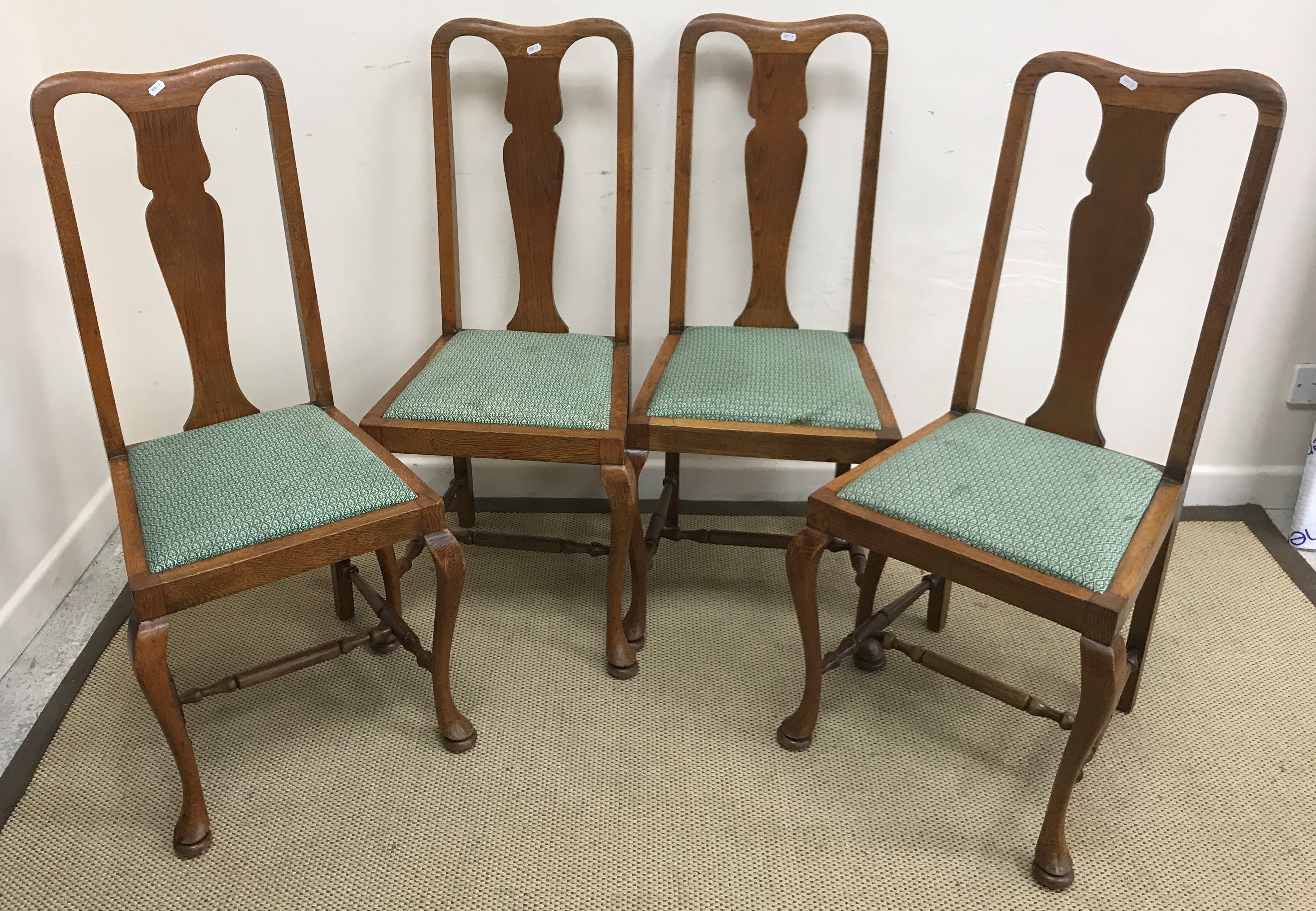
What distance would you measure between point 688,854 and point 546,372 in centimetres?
87

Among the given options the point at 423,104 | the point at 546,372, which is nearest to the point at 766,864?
the point at 546,372

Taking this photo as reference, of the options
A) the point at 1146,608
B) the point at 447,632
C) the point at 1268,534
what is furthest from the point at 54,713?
the point at 1268,534

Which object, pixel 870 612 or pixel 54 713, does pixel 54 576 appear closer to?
pixel 54 713

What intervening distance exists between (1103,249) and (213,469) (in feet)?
4.77

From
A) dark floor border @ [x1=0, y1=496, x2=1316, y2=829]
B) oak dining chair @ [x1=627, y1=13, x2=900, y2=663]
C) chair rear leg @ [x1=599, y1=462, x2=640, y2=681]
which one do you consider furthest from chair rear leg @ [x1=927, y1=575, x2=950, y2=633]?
chair rear leg @ [x1=599, y1=462, x2=640, y2=681]

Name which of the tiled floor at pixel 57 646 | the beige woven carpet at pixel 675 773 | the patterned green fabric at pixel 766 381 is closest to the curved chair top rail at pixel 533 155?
the patterned green fabric at pixel 766 381

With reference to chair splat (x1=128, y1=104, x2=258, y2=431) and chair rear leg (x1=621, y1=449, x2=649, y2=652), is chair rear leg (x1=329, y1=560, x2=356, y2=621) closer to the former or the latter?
chair splat (x1=128, y1=104, x2=258, y2=431)

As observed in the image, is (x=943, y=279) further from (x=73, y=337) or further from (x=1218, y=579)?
(x=73, y=337)

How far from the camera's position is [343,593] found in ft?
6.79

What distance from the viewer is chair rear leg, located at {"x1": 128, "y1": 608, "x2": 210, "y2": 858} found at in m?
1.43

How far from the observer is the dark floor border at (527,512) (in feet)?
5.71

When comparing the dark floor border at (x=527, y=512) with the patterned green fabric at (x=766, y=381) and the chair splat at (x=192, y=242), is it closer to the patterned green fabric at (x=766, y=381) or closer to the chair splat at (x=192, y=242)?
the chair splat at (x=192, y=242)

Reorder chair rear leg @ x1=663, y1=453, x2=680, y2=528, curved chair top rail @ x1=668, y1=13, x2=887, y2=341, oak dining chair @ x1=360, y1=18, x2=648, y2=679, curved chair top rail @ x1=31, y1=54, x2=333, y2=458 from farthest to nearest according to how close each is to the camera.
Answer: chair rear leg @ x1=663, y1=453, x2=680, y2=528, curved chair top rail @ x1=668, y1=13, x2=887, y2=341, oak dining chair @ x1=360, y1=18, x2=648, y2=679, curved chair top rail @ x1=31, y1=54, x2=333, y2=458

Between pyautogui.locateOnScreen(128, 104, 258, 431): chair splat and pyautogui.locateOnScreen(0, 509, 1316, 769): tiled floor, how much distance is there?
0.44 meters
